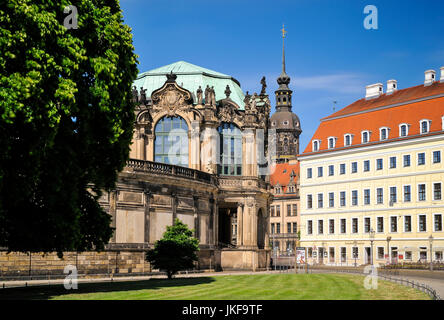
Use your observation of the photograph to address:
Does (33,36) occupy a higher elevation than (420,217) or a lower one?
→ higher

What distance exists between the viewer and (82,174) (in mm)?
27156

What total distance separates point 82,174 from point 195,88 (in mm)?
35830

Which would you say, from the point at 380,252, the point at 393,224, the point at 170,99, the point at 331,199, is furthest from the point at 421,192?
the point at 170,99

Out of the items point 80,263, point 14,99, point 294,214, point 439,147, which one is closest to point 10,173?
point 14,99

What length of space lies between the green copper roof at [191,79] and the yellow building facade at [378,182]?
23.9 meters

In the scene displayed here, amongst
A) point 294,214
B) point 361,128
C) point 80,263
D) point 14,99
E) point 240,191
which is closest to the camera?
point 14,99

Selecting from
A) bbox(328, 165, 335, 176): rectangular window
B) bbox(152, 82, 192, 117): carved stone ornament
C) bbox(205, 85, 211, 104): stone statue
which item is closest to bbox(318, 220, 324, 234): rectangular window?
bbox(328, 165, 335, 176): rectangular window

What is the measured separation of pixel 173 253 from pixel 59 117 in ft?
60.1

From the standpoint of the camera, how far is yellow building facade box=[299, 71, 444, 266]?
7481 centimetres

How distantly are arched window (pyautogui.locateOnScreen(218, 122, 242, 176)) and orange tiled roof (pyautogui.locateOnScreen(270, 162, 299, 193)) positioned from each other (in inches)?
3122

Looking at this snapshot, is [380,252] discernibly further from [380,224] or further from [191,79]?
[191,79]

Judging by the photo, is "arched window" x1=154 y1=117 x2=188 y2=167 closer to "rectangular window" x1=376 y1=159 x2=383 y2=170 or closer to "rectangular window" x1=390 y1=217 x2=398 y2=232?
"rectangular window" x1=376 y1=159 x2=383 y2=170
